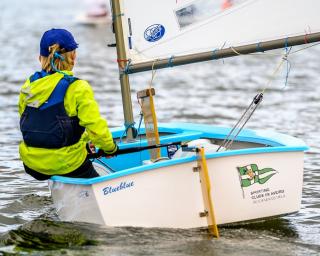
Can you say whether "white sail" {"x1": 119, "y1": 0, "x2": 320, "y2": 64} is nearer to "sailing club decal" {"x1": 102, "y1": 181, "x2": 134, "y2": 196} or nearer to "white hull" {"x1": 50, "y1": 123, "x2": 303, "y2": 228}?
"white hull" {"x1": 50, "y1": 123, "x2": 303, "y2": 228}

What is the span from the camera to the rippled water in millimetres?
6422

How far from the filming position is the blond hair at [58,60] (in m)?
6.46

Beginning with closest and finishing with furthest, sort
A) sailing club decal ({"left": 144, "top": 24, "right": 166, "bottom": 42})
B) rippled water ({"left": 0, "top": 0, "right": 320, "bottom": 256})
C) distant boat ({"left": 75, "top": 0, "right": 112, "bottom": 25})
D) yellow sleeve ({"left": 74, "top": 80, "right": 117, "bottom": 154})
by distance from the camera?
yellow sleeve ({"left": 74, "top": 80, "right": 117, "bottom": 154})
rippled water ({"left": 0, "top": 0, "right": 320, "bottom": 256})
sailing club decal ({"left": 144, "top": 24, "right": 166, "bottom": 42})
distant boat ({"left": 75, "top": 0, "right": 112, "bottom": 25})

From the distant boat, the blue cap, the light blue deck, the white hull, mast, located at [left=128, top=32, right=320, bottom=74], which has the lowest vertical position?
the white hull

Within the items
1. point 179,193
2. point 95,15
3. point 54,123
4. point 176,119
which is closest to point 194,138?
point 179,193

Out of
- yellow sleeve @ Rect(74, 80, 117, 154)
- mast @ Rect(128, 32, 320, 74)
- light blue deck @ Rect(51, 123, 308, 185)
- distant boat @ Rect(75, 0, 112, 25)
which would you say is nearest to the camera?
yellow sleeve @ Rect(74, 80, 117, 154)

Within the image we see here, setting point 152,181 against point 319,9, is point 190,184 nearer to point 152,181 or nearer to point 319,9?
point 152,181

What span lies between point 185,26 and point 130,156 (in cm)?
127

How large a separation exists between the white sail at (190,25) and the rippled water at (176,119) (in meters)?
1.44

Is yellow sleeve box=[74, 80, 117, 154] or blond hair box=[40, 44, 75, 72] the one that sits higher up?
blond hair box=[40, 44, 75, 72]

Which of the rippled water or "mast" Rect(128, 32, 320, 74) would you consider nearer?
the rippled water

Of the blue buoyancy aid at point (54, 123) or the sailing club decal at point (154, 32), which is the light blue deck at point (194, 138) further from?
the sailing club decal at point (154, 32)

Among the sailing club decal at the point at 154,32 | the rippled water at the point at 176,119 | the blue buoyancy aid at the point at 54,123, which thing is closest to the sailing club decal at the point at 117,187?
the rippled water at the point at 176,119

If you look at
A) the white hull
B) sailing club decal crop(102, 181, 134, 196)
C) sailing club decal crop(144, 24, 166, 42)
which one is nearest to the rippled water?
the white hull
